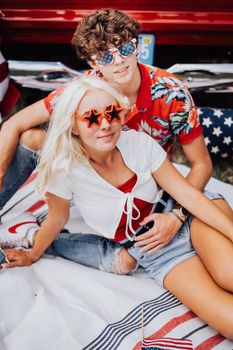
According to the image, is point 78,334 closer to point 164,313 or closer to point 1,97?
point 164,313

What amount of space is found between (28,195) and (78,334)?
121cm

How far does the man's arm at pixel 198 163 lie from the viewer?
219cm

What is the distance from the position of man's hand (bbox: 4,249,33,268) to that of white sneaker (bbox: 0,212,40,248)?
0.12 m

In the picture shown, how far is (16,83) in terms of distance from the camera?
3.42 meters

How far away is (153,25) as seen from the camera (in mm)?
3111

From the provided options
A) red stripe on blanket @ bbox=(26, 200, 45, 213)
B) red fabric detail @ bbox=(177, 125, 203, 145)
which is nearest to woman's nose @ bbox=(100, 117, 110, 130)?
red fabric detail @ bbox=(177, 125, 203, 145)

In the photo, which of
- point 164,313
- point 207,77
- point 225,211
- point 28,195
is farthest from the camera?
point 207,77

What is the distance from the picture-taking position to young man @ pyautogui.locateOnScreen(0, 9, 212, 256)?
6.71ft

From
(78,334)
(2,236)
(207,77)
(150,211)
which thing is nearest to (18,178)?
(2,236)

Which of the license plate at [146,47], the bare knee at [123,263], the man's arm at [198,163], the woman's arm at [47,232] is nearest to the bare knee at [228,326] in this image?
the bare knee at [123,263]

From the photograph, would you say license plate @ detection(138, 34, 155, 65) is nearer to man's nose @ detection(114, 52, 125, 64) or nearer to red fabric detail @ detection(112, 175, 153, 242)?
man's nose @ detection(114, 52, 125, 64)

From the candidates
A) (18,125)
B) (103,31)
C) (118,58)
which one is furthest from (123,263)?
(103,31)

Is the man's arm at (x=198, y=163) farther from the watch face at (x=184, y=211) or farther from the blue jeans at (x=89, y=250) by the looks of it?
the blue jeans at (x=89, y=250)

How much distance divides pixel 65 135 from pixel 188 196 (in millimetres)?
552
